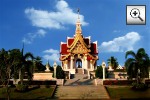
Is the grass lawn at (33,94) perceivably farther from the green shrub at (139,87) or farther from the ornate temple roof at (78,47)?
the ornate temple roof at (78,47)

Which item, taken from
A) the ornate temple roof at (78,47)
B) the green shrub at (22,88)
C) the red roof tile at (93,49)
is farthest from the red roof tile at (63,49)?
the green shrub at (22,88)

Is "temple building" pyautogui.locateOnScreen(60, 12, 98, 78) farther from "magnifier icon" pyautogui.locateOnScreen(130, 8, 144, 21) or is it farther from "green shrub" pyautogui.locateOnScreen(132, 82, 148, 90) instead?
"magnifier icon" pyautogui.locateOnScreen(130, 8, 144, 21)

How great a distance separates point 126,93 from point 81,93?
16.6 feet

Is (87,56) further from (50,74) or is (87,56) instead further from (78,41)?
(50,74)

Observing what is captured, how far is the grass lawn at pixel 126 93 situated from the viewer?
38.5m

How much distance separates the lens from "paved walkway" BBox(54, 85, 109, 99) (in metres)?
39.7

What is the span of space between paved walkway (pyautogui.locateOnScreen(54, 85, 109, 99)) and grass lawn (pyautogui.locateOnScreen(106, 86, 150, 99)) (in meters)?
0.81

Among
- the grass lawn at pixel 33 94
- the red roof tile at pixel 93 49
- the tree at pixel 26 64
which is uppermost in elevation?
the red roof tile at pixel 93 49

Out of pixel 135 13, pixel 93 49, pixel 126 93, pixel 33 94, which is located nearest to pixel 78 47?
pixel 93 49

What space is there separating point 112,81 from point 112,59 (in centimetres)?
3270

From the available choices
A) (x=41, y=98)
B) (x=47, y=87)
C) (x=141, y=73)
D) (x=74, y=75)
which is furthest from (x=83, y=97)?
(x=74, y=75)

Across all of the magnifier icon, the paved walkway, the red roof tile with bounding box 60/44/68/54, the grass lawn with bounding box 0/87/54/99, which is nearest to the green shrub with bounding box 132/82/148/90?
the paved walkway

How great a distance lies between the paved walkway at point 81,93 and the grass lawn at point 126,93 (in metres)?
0.81

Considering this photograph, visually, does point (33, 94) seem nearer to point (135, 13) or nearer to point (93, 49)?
point (135, 13)
